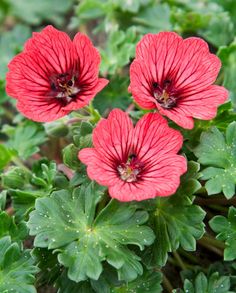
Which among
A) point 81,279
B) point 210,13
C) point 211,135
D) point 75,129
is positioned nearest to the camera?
point 81,279

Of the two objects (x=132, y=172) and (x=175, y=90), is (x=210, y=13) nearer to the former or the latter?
(x=175, y=90)

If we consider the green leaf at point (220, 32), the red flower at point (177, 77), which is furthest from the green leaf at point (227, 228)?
the green leaf at point (220, 32)

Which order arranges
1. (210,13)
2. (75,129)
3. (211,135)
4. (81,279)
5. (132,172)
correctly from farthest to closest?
(210,13)
(75,129)
(211,135)
(132,172)
(81,279)

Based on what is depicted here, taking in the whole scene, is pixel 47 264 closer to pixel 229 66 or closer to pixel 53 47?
pixel 53 47

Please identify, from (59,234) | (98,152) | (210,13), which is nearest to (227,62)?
(210,13)

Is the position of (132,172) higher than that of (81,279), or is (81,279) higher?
(132,172)

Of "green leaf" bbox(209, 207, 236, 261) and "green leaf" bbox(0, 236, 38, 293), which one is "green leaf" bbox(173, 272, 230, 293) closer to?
"green leaf" bbox(209, 207, 236, 261)

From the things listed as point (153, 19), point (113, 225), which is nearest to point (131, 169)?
point (113, 225)
